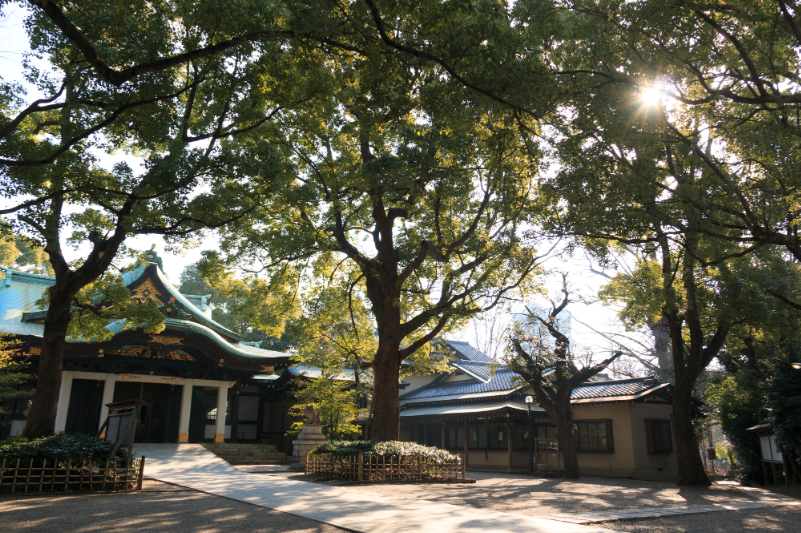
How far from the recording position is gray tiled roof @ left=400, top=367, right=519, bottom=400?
82.0ft

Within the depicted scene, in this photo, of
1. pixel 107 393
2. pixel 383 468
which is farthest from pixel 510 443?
pixel 107 393

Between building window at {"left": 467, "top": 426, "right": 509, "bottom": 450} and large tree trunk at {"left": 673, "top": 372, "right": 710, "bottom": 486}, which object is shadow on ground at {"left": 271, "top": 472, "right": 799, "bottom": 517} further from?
building window at {"left": 467, "top": 426, "right": 509, "bottom": 450}

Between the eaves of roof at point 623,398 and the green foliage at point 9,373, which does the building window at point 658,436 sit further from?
the green foliage at point 9,373

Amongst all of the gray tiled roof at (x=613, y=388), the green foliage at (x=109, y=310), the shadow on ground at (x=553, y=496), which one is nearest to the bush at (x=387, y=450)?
the shadow on ground at (x=553, y=496)

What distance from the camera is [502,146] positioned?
887cm

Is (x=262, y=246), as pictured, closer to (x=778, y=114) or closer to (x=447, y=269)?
(x=447, y=269)

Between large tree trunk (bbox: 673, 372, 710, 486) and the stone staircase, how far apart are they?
575 inches

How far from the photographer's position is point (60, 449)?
403 inches

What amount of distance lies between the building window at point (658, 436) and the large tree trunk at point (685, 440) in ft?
13.0

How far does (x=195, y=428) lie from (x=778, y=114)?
21.8 m

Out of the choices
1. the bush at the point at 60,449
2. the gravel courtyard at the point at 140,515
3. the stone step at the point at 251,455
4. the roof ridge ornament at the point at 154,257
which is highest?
the roof ridge ornament at the point at 154,257

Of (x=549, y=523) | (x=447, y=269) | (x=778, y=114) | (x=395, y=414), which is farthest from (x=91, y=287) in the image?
(x=778, y=114)

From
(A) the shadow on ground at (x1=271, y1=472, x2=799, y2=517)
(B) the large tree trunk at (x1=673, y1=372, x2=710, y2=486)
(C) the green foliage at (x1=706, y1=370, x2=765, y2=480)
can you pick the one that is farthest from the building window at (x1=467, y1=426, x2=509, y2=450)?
(C) the green foliage at (x1=706, y1=370, x2=765, y2=480)

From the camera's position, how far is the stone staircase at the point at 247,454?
65.6ft
